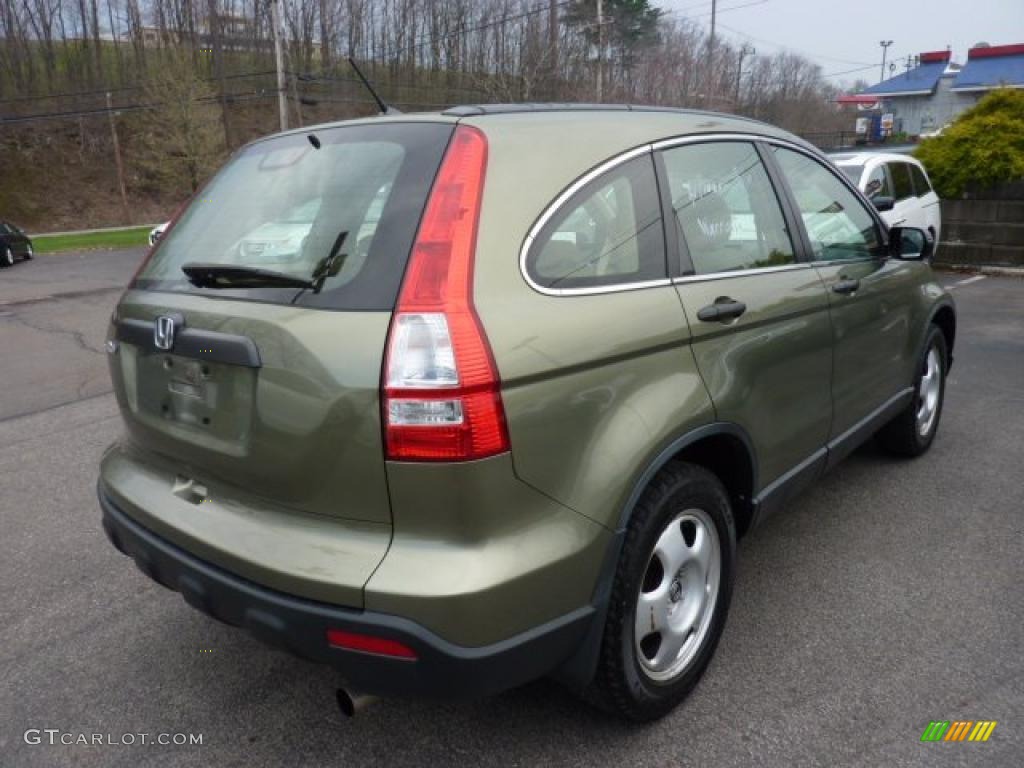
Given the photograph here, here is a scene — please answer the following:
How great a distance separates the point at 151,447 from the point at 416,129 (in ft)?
4.11

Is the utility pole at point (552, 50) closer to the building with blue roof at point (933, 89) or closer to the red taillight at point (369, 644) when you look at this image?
the building with blue roof at point (933, 89)

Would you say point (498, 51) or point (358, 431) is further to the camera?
point (498, 51)

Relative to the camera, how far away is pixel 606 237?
2.20m

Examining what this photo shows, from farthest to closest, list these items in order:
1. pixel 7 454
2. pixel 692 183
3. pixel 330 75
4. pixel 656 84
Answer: pixel 330 75 < pixel 656 84 < pixel 7 454 < pixel 692 183

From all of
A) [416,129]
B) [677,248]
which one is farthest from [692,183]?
[416,129]

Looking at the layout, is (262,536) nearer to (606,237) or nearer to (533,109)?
(606,237)

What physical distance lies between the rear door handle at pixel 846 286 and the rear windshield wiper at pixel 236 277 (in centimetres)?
216

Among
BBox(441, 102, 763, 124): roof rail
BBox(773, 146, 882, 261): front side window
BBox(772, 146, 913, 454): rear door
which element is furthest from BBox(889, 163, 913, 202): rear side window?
BBox(441, 102, 763, 124): roof rail

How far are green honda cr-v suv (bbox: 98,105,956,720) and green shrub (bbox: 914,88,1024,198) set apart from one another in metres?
12.2

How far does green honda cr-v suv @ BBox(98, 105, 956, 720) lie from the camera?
1.77 metres

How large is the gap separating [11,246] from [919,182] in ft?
73.8

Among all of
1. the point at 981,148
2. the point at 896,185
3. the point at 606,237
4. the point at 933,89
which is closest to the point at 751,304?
the point at 606,237

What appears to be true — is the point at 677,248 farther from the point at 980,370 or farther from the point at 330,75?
the point at 330,75

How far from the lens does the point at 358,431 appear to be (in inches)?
70.5
